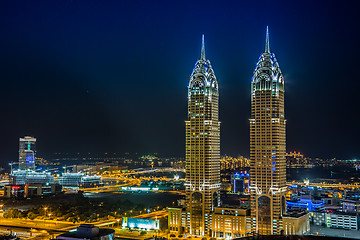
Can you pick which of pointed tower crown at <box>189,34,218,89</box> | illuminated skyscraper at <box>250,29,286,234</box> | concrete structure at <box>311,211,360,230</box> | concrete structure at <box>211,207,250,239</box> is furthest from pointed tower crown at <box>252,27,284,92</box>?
concrete structure at <box>311,211,360,230</box>

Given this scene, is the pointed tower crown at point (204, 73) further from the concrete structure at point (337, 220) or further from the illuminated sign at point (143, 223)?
the concrete structure at point (337, 220)

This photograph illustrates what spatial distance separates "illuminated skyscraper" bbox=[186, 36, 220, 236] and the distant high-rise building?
206ft

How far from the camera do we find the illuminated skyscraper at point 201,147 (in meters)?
43.9

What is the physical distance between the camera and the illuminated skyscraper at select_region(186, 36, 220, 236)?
4388cm

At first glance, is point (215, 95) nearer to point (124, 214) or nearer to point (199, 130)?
point (199, 130)

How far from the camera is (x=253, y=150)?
41.5 meters

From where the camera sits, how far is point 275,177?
4006cm

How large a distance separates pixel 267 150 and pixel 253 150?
1.39 metres

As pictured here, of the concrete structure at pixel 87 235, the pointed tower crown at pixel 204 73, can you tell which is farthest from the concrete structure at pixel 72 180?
the concrete structure at pixel 87 235

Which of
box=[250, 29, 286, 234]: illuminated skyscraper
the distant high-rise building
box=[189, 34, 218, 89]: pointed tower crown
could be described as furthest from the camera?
the distant high-rise building

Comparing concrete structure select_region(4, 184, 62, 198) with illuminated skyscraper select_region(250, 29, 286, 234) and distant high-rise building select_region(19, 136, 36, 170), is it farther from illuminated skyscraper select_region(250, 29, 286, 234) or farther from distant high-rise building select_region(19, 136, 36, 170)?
illuminated skyscraper select_region(250, 29, 286, 234)

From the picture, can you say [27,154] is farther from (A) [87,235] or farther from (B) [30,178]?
(A) [87,235]

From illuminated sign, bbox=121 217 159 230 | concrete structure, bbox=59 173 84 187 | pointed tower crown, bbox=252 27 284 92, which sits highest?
pointed tower crown, bbox=252 27 284 92

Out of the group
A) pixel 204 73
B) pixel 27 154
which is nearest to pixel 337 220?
pixel 204 73
